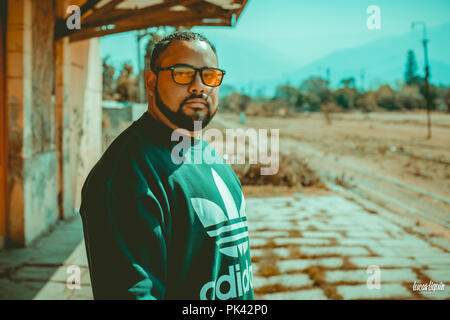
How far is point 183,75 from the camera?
123cm

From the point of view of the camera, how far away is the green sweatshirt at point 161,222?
1.08 m

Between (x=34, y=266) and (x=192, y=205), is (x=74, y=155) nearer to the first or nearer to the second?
(x=34, y=266)

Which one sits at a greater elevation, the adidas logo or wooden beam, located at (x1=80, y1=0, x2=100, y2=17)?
wooden beam, located at (x1=80, y1=0, x2=100, y2=17)

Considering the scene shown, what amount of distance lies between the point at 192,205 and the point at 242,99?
233 feet

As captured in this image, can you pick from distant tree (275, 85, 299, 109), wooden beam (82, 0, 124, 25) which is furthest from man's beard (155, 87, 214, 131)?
distant tree (275, 85, 299, 109)

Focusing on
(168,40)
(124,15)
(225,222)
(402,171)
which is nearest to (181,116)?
A: (168,40)

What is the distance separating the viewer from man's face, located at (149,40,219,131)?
123 cm

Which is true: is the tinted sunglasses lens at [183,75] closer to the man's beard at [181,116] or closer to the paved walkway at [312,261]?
the man's beard at [181,116]

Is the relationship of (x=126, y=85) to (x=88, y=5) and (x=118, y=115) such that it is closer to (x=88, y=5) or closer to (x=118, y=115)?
(x=118, y=115)

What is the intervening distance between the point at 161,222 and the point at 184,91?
40cm

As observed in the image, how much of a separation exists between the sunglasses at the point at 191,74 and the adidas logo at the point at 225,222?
0.30 m

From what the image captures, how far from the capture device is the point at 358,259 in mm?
4137

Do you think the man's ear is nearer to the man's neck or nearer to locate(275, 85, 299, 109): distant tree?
the man's neck
